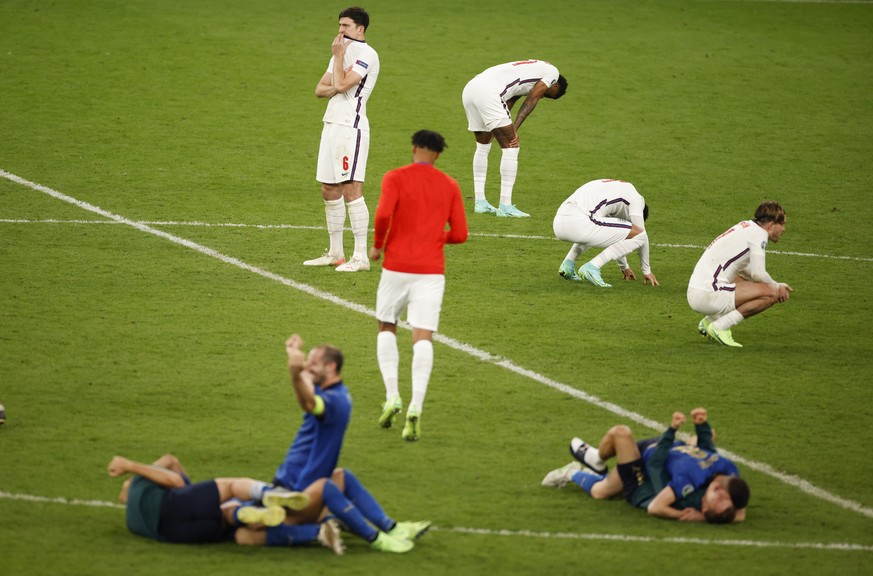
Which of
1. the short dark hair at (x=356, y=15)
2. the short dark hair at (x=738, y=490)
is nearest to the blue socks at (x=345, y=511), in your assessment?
the short dark hair at (x=738, y=490)

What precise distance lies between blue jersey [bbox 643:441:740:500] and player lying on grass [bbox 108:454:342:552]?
91.6 inches

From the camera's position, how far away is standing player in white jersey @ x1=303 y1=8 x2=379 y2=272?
49.5ft

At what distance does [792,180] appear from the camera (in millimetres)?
21172

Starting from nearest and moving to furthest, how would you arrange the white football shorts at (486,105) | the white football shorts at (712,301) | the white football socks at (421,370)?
the white football socks at (421,370) < the white football shorts at (712,301) < the white football shorts at (486,105)

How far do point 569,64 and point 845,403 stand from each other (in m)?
15.6

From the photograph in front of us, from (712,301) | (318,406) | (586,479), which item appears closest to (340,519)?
(318,406)

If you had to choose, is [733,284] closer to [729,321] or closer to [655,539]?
[729,321]

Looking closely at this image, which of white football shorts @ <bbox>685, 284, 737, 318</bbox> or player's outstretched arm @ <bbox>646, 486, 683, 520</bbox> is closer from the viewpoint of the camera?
player's outstretched arm @ <bbox>646, 486, 683, 520</bbox>

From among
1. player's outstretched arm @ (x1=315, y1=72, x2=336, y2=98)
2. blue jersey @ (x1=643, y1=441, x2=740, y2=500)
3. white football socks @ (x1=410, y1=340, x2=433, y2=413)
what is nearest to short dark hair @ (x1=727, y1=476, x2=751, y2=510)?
blue jersey @ (x1=643, y1=441, x2=740, y2=500)

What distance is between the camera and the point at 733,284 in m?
13.4

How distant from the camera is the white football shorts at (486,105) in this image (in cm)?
1825

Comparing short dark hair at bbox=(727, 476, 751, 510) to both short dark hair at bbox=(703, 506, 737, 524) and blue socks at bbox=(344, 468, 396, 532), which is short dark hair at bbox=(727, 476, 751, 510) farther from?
blue socks at bbox=(344, 468, 396, 532)

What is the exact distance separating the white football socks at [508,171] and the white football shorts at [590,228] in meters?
3.07

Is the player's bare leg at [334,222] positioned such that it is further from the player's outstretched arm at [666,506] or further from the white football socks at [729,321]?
the player's outstretched arm at [666,506]
